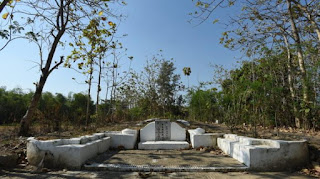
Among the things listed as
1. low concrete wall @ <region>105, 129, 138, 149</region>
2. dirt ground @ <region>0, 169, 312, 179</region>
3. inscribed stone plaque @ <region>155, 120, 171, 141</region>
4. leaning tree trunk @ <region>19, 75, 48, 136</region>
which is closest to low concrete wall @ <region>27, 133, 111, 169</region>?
dirt ground @ <region>0, 169, 312, 179</region>

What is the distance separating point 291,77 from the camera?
20.6ft

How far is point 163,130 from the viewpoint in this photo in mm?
5707

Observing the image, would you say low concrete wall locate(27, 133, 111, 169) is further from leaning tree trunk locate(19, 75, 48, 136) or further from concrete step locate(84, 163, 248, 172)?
leaning tree trunk locate(19, 75, 48, 136)

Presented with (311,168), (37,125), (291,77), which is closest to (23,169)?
(37,125)

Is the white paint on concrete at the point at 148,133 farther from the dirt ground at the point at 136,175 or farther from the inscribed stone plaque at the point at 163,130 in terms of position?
the dirt ground at the point at 136,175

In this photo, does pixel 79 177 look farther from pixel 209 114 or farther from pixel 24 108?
pixel 24 108

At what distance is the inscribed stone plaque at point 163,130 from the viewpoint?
5672 mm

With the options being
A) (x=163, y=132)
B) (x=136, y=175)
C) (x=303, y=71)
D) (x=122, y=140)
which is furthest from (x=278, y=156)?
(x=303, y=71)

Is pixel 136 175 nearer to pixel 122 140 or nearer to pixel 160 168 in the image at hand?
pixel 160 168

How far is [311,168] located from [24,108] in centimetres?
1363

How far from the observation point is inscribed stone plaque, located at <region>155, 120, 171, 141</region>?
5.67m

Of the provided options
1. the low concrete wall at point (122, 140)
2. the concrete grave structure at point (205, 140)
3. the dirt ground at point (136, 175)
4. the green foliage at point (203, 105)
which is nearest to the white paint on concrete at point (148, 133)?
the low concrete wall at point (122, 140)

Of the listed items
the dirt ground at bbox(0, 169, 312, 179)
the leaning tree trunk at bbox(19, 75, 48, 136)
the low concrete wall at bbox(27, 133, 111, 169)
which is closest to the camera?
the dirt ground at bbox(0, 169, 312, 179)

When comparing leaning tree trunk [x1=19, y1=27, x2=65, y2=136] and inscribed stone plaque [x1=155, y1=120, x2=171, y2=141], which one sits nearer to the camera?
leaning tree trunk [x1=19, y1=27, x2=65, y2=136]
